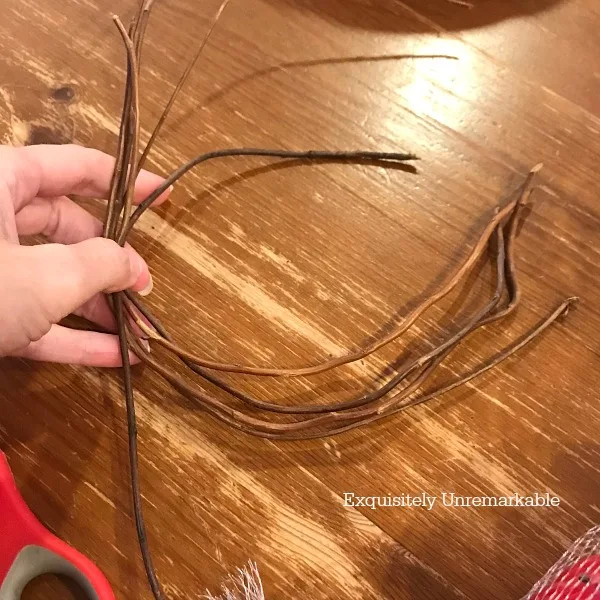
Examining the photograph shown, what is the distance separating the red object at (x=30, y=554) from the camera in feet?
1.69

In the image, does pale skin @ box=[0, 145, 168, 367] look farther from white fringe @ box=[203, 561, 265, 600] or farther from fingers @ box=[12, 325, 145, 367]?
white fringe @ box=[203, 561, 265, 600]

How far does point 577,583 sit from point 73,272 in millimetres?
437

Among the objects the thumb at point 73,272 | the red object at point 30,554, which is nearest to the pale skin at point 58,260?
the thumb at point 73,272

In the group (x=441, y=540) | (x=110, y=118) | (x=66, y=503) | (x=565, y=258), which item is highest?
(x=565, y=258)

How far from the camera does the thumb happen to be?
41 cm

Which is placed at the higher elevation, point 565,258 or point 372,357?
point 565,258

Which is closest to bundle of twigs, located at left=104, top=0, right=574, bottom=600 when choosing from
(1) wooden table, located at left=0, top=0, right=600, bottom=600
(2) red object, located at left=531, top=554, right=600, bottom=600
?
(1) wooden table, located at left=0, top=0, right=600, bottom=600

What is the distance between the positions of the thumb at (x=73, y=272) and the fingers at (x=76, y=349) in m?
0.07

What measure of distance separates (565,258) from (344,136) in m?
0.24

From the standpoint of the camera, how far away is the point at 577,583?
1.55ft

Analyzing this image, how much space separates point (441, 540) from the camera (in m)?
0.53

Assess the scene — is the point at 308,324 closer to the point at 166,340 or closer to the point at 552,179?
the point at 166,340

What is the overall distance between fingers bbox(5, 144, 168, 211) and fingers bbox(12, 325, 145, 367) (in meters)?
0.12

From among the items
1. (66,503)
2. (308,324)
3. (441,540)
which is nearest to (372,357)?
(308,324)
